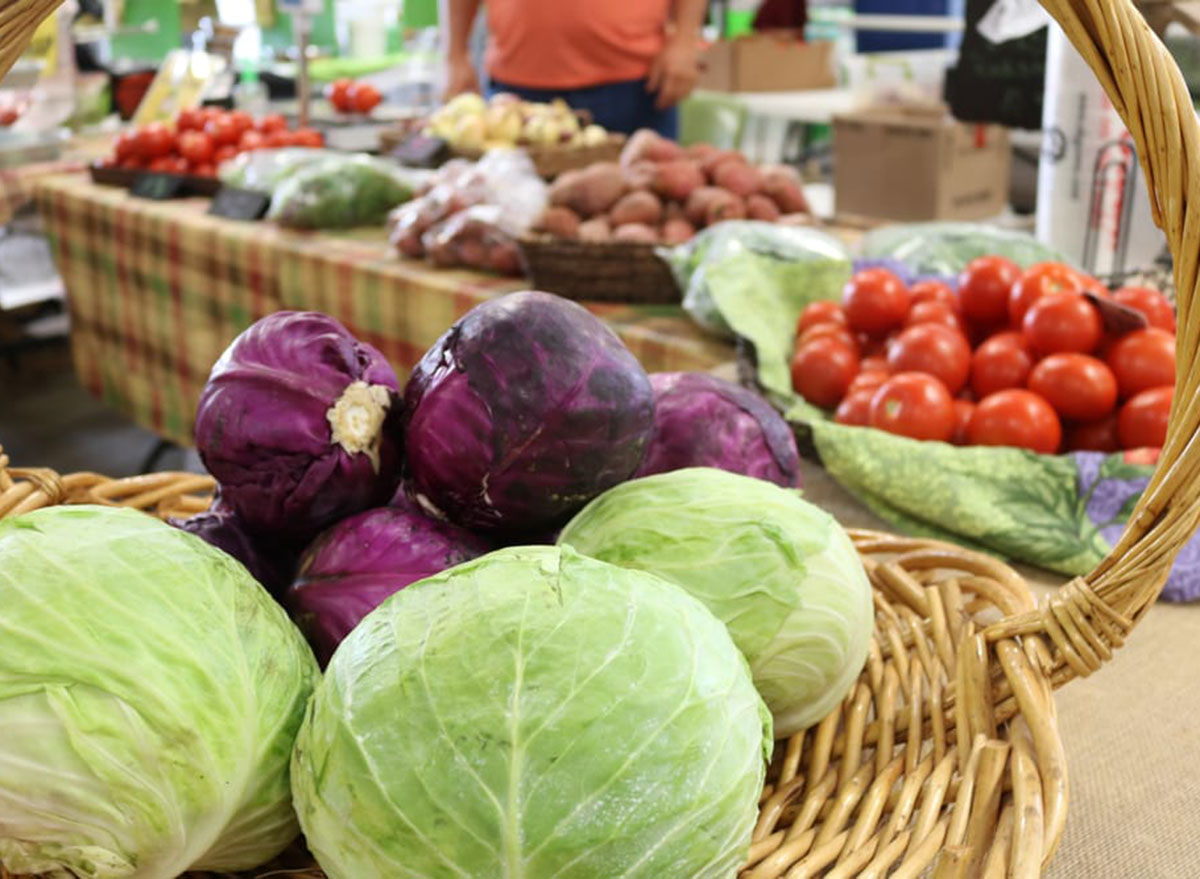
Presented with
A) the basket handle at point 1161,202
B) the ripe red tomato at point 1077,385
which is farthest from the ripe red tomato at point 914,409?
the basket handle at point 1161,202

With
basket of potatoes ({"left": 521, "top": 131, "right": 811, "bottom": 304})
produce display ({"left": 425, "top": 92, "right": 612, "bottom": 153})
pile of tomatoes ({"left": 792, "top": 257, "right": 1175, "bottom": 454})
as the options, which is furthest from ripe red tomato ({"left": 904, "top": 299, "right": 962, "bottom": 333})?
produce display ({"left": 425, "top": 92, "right": 612, "bottom": 153})

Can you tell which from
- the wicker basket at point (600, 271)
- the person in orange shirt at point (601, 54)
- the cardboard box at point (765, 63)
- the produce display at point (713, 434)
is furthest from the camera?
the cardboard box at point (765, 63)

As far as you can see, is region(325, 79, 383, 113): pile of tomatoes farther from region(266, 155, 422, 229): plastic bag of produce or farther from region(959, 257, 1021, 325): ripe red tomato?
region(959, 257, 1021, 325): ripe red tomato

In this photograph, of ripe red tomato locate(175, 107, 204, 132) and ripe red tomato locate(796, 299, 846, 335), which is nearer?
ripe red tomato locate(796, 299, 846, 335)

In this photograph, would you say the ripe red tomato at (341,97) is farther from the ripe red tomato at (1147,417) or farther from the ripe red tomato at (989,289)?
the ripe red tomato at (1147,417)

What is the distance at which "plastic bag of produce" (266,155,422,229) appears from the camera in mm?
2553

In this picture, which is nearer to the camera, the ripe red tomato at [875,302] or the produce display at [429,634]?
the produce display at [429,634]

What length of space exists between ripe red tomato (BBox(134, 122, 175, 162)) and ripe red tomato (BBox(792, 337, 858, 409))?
87.1 inches

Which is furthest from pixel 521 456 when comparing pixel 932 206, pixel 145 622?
pixel 932 206

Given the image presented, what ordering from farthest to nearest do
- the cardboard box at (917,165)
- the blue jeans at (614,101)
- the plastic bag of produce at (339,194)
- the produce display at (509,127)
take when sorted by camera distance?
the cardboard box at (917,165), the blue jeans at (614,101), the produce display at (509,127), the plastic bag of produce at (339,194)

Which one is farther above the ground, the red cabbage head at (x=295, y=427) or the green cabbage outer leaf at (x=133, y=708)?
the red cabbage head at (x=295, y=427)

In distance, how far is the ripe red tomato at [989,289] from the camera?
1.53 metres

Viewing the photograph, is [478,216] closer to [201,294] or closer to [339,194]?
[339,194]

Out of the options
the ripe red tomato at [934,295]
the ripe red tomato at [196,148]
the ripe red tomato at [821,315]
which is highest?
the ripe red tomato at [196,148]
